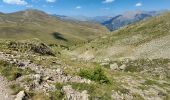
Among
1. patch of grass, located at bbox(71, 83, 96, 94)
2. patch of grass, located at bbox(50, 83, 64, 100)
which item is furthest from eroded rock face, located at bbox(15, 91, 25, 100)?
patch of grass, located at bbox(71, 83, 96, 94)

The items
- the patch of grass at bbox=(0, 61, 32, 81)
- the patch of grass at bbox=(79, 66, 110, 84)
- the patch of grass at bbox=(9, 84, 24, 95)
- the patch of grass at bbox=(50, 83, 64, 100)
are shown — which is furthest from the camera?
the patch of grass at bbox=(79, 66, 110, 84)

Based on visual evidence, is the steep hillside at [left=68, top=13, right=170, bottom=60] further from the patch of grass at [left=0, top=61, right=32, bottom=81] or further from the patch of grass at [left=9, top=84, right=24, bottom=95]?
the patch of grass at [left=9, top=84, right=24, bottom=95]

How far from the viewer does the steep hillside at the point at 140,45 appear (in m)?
81.9

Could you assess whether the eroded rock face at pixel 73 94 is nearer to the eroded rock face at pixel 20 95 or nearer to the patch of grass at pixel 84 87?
the patch of grass at pixel 84 87

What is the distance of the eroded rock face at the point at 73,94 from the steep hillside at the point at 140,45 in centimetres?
5216

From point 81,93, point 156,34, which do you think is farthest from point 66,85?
point 156,34

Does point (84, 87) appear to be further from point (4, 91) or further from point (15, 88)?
point (4, 91)

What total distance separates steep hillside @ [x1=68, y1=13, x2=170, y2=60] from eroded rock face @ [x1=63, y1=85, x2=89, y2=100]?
52.2 m

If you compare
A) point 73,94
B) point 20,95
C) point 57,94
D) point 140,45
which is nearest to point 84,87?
point 73,94

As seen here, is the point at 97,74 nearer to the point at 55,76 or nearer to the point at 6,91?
the point at 55,76

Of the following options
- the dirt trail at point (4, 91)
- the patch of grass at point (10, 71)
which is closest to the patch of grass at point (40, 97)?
the dirt trail at point (4, 91)

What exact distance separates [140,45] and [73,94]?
70.1 meters

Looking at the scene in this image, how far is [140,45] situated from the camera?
91.5m

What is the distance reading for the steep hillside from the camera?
81.9 m
